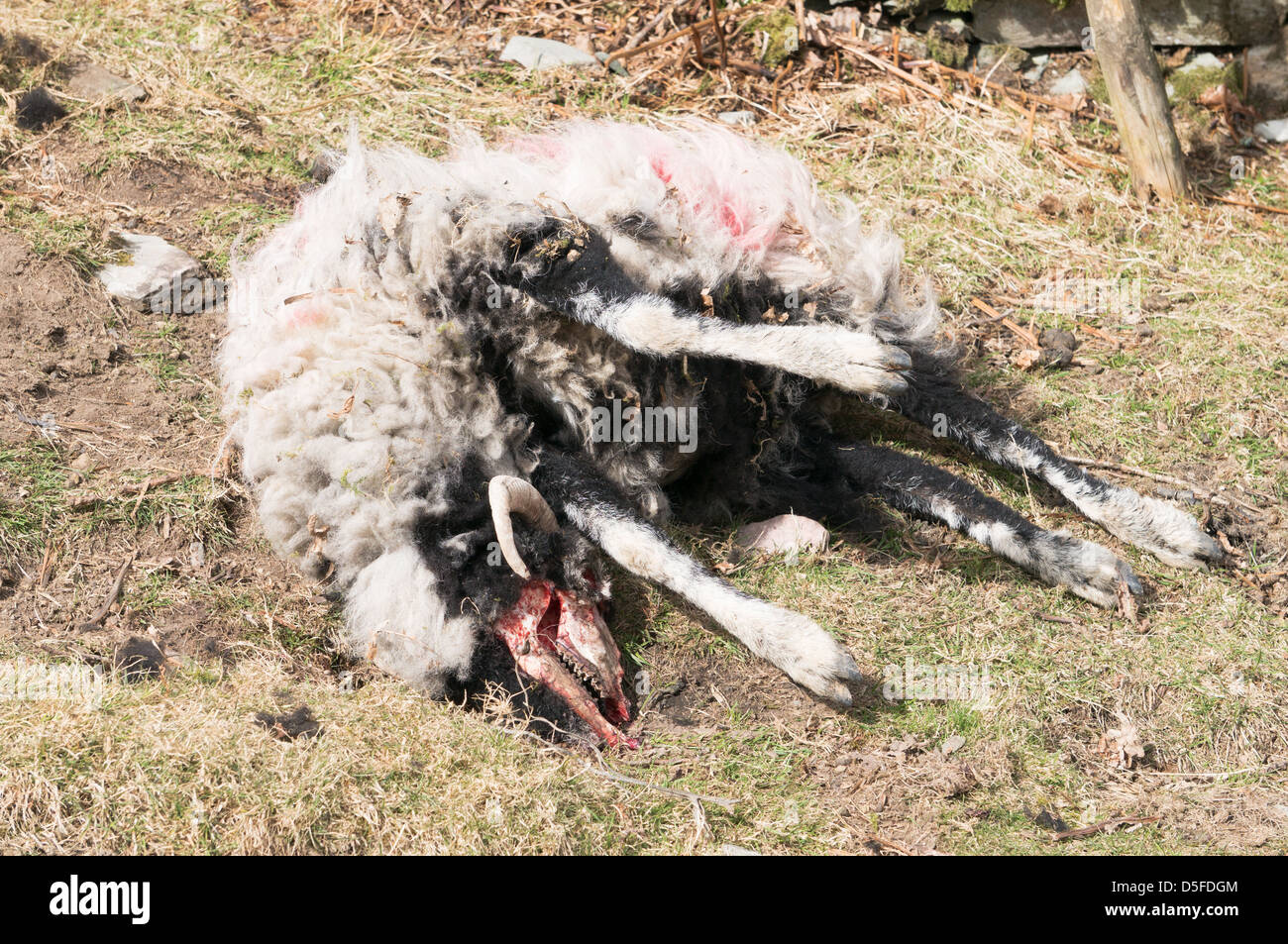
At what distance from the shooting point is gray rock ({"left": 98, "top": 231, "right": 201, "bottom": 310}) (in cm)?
461

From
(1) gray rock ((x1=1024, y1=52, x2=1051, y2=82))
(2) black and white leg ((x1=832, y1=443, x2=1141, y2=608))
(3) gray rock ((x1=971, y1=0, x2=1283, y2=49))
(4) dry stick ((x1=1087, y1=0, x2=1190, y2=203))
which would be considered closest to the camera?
(2) black and white leg ((x1=832, y1=443, x2=1141, y2=608))

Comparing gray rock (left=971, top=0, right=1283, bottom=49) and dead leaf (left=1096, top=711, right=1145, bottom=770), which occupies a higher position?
gray rock (left=971, top=0, right=1283, bottom=49)

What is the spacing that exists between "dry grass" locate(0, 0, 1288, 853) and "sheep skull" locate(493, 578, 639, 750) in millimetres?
124

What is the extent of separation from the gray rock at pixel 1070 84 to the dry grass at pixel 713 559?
31 cm

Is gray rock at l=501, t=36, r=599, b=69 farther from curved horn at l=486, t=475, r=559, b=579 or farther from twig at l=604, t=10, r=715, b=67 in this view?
curved horn at l=486, t=475, r=559, b=579

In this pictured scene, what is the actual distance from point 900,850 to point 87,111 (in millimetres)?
4734

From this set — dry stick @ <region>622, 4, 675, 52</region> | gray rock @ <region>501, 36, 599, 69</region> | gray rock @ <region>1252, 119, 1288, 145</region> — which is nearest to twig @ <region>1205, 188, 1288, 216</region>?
gray rock @ <region>1252, 119, 1288, 145</region>

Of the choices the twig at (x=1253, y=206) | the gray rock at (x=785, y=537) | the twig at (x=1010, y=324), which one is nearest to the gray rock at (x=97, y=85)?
the gray rock at (x=785, y=537)

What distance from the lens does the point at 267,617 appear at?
3738 mm

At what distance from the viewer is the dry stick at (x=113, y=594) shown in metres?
3.64

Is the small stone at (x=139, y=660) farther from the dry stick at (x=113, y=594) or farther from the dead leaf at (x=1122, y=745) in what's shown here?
the dead leaf at (x=1122, y=745)

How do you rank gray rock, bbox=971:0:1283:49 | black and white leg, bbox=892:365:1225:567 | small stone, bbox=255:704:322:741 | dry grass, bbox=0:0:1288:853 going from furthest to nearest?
gray rock, bbox=971:0:1283:49 < black and white leg, bbox=892:365:1225:567 < small stone, bbox=255:704:322:741 < dry grass, bbox=0:0:1288:853
